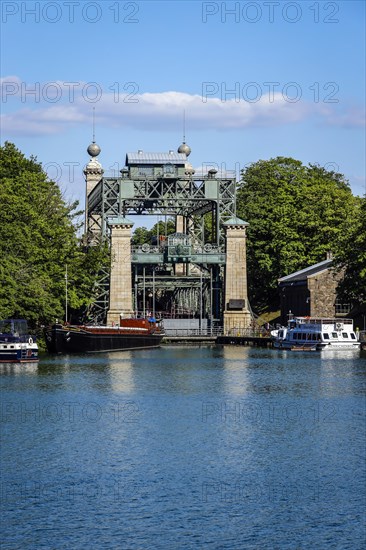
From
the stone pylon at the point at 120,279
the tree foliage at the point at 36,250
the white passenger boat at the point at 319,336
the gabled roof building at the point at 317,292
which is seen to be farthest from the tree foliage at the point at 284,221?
the tree foliage at the point at 36,250

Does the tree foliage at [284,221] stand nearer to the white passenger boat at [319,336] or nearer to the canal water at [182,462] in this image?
the white passenger boat at [319,336]

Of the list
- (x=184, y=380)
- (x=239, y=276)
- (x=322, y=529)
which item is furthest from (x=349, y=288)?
(x=322, y=529)

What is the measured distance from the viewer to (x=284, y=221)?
135 metres

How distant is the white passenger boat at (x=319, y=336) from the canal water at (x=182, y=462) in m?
28.7

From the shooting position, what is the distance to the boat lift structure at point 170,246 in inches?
4887

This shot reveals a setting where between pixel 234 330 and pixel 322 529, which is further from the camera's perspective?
pixel 234 330

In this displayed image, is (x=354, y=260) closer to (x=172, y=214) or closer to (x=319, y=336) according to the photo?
(x=319, y=336)

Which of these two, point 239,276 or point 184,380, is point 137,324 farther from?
point 184,380

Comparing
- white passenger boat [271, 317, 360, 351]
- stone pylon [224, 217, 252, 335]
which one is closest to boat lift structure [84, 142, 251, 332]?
stone pylon [224, 217, 252, 335]

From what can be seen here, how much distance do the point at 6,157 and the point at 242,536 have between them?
8310cm

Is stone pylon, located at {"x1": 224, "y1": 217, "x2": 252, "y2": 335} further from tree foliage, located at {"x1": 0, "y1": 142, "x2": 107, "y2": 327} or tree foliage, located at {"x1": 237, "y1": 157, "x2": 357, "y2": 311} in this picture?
tree foliage, located at {"x1": 0, "y1": 142, "x2": 107, "y2": 327}

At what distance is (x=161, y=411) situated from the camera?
62938 millimetres

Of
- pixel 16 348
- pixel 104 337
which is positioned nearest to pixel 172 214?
pixel 104 337

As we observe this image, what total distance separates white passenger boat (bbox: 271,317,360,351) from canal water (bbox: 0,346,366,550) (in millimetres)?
28748
